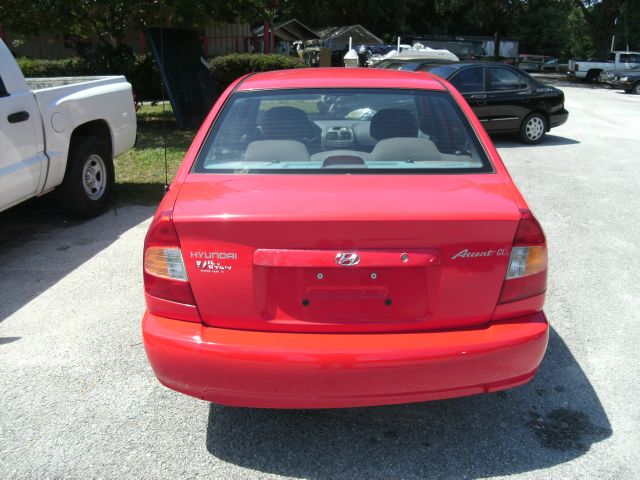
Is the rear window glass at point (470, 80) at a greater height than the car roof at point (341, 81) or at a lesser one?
lesser

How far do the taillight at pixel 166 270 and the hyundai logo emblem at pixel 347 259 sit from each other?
2.17 ft

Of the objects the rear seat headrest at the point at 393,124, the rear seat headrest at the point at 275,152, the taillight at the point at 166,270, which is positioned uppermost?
the rear seat headrest at the point at 393,124

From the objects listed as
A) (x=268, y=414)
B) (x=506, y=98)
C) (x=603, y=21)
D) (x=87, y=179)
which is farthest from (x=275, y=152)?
(x=603, y=21)

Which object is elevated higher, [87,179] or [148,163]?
[87,179]

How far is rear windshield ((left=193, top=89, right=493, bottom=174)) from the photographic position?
3008 mm

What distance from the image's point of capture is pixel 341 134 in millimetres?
Answer: 3588

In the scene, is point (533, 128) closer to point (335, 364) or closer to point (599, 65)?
point (335, 364)

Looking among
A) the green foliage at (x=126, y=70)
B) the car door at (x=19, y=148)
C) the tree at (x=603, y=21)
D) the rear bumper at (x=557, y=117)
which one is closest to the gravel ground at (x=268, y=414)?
the car door at (x=19, y=148)

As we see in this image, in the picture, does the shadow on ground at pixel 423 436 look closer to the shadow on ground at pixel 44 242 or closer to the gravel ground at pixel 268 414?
the gravel ground at pixel 268 414

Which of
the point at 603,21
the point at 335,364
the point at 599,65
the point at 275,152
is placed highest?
the point at 603,21

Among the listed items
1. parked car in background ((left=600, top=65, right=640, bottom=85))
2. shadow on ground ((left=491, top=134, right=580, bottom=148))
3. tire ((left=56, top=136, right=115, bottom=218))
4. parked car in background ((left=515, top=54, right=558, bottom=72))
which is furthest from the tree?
tire ((left=56, top=136, right=115, bottom=218))

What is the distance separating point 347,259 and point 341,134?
1384mm

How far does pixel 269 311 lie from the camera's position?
8.17 ft

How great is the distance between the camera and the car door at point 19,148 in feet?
16.2
